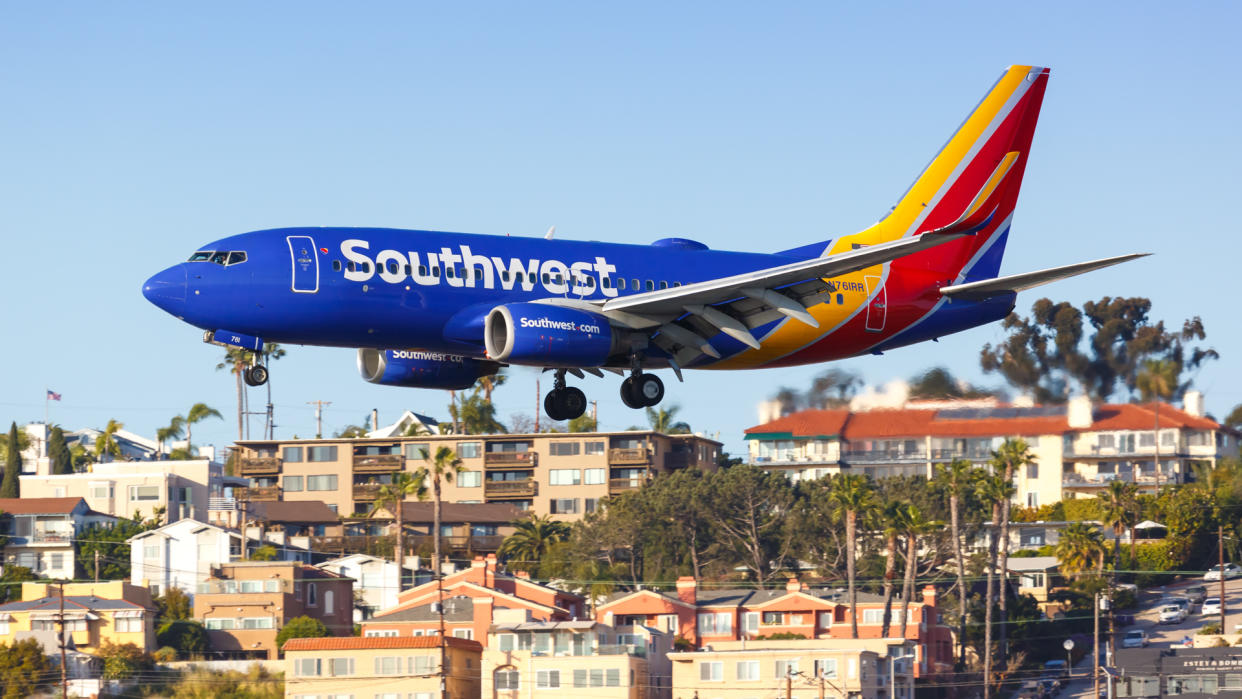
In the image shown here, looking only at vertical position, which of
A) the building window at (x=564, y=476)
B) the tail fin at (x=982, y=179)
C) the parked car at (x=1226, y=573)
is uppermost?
the tail fin at (x=982, y=179)

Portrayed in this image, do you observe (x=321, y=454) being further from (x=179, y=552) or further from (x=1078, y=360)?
(x=1078, y=360)

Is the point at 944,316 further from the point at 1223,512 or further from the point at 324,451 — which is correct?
the point at 324,451

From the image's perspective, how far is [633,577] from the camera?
123 m

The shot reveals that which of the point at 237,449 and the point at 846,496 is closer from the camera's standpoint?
the point at 846,496

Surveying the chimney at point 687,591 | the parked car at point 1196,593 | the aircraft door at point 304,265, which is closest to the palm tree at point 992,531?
the parked car at point 1196,593

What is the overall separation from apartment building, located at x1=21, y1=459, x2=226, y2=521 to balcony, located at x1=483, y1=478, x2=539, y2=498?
22.8 metres

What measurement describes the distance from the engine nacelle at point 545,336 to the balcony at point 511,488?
344ft

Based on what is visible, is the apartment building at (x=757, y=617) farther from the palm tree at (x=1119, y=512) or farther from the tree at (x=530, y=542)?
the tree at (x=530, y=542)

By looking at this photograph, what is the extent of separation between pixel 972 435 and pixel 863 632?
4323 centimetres

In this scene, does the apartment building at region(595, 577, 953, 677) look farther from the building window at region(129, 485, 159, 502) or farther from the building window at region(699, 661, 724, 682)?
the building window at region(129, 485, 159, 502)

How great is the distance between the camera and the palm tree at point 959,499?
102438 mm

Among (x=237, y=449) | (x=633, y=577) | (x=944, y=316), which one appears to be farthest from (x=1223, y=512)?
(x=237, y=449)

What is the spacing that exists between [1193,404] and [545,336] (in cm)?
3291

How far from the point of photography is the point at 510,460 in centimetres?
14512
